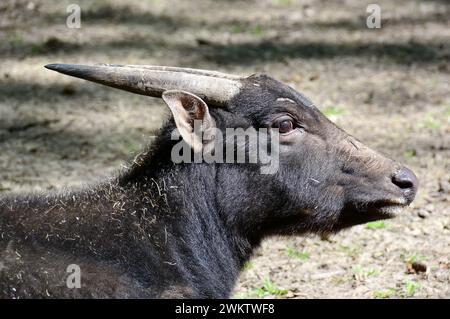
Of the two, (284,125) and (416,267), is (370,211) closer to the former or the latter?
(284,125)

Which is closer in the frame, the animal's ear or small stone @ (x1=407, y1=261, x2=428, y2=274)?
the animal's ear

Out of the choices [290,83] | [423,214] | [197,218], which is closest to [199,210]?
[197,218]

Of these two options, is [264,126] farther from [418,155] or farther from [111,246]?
[418,155]

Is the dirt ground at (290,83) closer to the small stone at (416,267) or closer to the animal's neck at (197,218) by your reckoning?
the small stone at (416,267)

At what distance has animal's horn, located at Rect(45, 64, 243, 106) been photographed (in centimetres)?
626

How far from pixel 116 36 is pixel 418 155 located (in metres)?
6.60

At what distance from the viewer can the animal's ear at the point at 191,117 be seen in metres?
6.26

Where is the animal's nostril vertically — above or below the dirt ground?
above

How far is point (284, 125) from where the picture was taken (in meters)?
6.62

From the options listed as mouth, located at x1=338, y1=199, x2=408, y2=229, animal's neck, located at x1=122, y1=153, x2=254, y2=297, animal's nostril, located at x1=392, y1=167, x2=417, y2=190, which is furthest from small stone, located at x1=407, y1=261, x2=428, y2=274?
animal's neck, located at x1=122, y1=153, x2=254, y2=297

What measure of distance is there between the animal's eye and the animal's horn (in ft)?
1.38

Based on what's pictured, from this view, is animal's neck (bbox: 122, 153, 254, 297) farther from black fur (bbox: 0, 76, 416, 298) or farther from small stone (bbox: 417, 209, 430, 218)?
small stone (bbox: 417, 209, 430, 218)

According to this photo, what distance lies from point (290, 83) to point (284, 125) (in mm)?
6591

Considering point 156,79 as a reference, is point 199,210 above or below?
below
